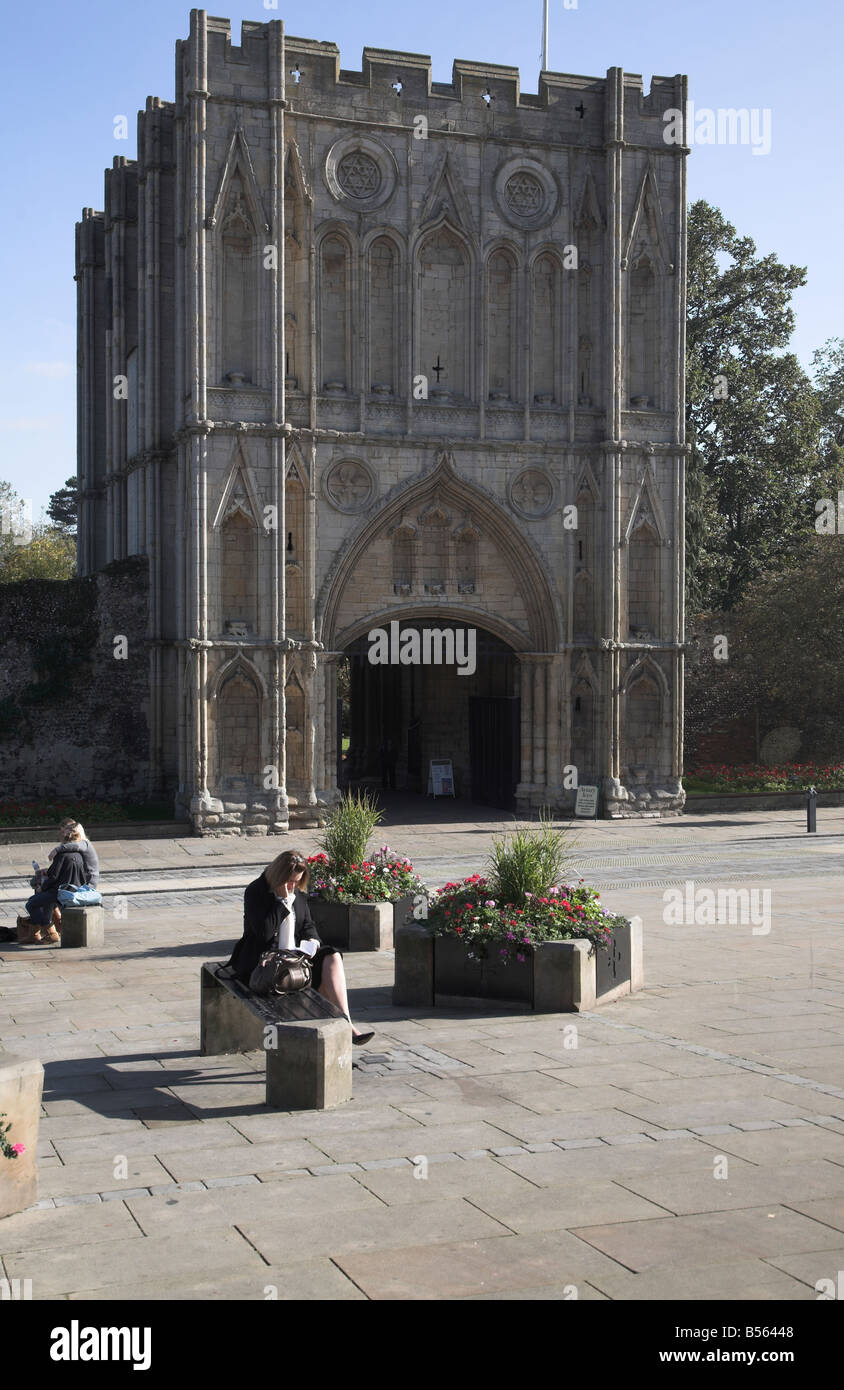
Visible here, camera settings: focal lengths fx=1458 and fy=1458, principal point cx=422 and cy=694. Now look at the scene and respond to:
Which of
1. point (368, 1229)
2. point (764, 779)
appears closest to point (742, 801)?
point (764, 779)

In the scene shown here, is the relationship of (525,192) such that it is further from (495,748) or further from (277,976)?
(277,976)

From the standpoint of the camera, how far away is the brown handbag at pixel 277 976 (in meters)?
9.42

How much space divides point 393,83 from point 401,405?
649 centimetres

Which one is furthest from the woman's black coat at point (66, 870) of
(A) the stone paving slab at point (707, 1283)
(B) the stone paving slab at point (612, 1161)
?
(A) the stone paving slab at point (707, 1283)

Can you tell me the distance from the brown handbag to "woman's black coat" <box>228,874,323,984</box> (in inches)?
9.3

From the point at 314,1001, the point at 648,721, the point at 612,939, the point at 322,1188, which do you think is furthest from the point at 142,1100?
the point at 648,721

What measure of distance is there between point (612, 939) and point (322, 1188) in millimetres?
5346

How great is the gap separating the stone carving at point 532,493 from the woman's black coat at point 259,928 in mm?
21394

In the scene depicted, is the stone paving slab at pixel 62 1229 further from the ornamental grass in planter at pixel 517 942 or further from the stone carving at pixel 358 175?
the stone carving at pixel 358 175

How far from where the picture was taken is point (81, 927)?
48.9ft

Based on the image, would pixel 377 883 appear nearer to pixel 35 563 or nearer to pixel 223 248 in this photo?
pixel 223 248

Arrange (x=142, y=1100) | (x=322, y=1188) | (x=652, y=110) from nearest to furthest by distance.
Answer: (x=322, y=1188) < (x=142, y=1100) < (x=652, y=110)

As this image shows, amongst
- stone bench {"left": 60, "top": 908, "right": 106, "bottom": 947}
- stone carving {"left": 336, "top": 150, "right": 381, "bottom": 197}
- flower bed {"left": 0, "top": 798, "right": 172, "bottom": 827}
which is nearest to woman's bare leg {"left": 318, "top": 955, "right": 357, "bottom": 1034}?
stone bench {"left": 60, "top": 908, "right": 106, "bottom": 947}
